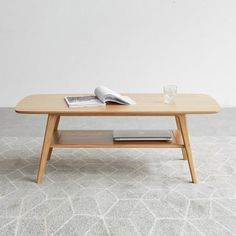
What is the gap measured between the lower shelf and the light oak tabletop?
0.74ft

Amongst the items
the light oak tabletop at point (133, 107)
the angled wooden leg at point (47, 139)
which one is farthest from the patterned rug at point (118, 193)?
→ the light oak tabletop at point (133, 107)

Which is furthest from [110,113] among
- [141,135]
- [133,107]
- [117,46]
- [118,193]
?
[117,46]

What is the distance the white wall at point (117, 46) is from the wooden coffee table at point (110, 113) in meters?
1.76

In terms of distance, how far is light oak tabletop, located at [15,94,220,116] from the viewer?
1854mm

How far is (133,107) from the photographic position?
77.2 inches

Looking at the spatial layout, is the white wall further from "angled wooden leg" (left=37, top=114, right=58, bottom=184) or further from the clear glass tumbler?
"angled wooden leg" (left=37, top=114, right=58, bottom=184)

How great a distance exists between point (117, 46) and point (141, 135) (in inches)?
79.3

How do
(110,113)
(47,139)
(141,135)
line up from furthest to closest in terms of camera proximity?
(141,135) < (47,139) < (110,113)

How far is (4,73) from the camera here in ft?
12.9

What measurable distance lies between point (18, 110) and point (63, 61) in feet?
6.92

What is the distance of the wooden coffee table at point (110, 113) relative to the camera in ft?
6.11

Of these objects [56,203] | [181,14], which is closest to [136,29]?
[181,14]

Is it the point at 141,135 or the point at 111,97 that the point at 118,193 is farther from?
the point at 111,97

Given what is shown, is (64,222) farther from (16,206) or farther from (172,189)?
(172,189)
